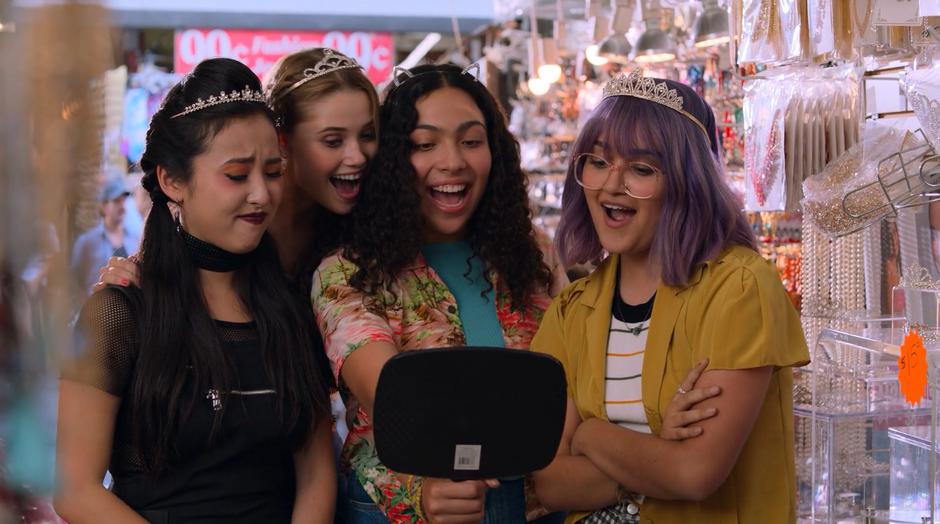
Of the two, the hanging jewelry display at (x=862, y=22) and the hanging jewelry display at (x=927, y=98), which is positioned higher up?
the hanging jewelry display at (x=862, y=22)

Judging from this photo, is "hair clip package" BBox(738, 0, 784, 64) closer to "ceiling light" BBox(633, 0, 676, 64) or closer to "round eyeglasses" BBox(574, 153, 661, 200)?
"round eyeglasses" BBox(574, 153, 661, 200)

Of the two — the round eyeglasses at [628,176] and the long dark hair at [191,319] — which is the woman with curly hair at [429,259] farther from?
the round eyeglasses at [628,176]

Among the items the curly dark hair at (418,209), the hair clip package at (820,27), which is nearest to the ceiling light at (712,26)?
the hair clip package at (820,27)

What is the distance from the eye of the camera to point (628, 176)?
1.76 meters

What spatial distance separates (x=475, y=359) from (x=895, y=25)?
122cm

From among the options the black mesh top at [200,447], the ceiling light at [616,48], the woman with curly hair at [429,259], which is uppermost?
the ceiling light at [616,48]

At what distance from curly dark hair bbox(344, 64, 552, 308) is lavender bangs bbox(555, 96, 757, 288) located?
0.42 meters

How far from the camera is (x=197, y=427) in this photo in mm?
1804

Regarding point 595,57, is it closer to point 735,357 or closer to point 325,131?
→ point 325,131

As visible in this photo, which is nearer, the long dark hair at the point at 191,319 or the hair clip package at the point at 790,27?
the long dark hair at the point at 191,319

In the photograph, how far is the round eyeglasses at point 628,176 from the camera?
1.75m

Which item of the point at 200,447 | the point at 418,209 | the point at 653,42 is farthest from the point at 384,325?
the point at 653,42

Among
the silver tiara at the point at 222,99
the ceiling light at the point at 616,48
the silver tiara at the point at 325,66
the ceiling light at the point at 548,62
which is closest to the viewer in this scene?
the silver tiara at the point at 222,99

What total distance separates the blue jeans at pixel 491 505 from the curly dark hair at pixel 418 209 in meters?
0.38
